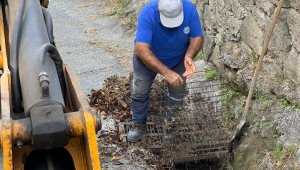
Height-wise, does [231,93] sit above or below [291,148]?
above

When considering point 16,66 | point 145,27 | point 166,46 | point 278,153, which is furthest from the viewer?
point 166,46

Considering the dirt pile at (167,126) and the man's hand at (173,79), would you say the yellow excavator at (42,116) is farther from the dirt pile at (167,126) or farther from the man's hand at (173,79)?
the dirt pile at (167,126)

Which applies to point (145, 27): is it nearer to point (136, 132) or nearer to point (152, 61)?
point (152, 61)

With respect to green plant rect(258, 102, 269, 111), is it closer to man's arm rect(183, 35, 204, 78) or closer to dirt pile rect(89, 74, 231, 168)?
dirt pile rect(89, 74, 231, 168)

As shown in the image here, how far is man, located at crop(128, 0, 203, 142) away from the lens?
4754mm

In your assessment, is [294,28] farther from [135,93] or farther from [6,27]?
[6,27]

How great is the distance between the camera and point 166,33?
4.92 metres

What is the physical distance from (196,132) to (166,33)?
122cm

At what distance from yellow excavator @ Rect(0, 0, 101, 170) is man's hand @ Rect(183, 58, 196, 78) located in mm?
1971

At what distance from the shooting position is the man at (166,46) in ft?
15.6

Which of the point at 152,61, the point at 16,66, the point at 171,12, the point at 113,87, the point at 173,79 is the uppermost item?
the point at 171,12

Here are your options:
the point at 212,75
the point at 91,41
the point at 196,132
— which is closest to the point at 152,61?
the point at 196,132

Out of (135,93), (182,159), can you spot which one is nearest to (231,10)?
(135,93)

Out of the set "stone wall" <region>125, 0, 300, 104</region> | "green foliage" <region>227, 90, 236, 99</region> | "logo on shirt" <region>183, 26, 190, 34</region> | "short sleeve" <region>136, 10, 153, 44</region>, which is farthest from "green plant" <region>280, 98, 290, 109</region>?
"short sleeve" <region>136, 10, 153, 44</region>
